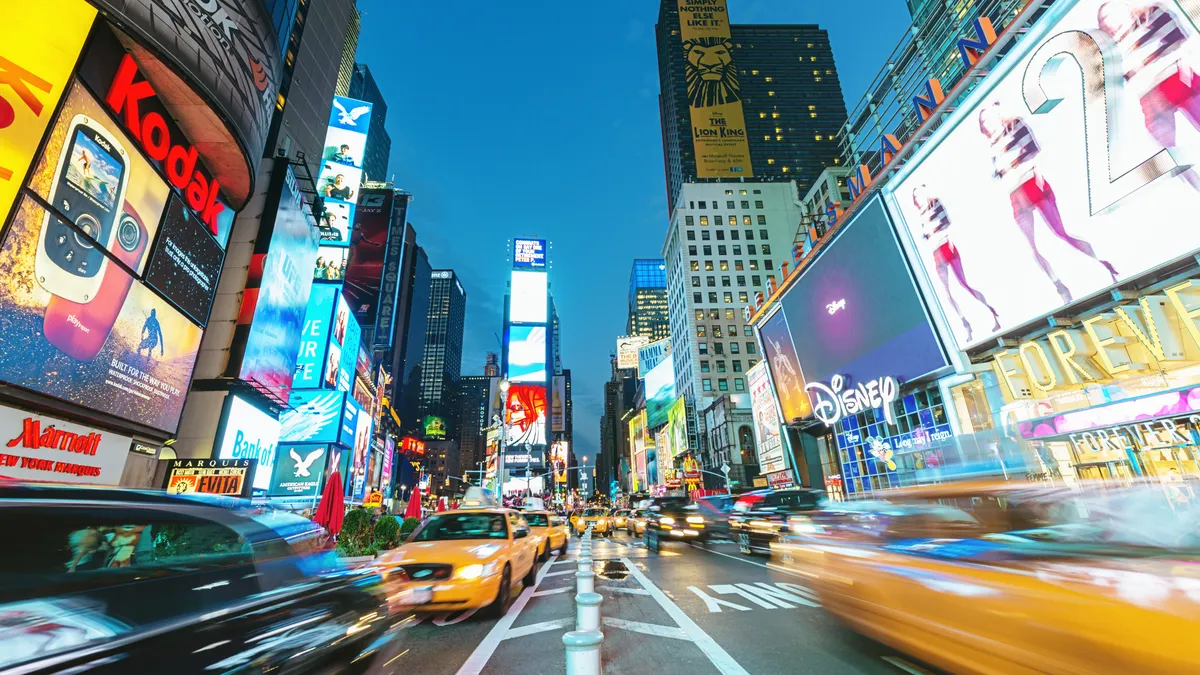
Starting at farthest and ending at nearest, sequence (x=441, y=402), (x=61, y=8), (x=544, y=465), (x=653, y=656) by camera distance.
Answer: (x=441, y=402), (x=544, y=465), (x=61, y=8), (x=653, y=656)

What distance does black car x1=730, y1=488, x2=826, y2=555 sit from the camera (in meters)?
12.9

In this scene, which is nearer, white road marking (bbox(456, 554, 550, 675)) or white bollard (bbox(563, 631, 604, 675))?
white bollard (bbox(563, 631, 604, 675))

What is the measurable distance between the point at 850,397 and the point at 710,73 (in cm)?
4812

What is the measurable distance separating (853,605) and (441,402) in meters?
196

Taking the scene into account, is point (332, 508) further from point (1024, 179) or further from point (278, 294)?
point (1024, 179)

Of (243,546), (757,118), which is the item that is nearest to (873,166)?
(243,546)

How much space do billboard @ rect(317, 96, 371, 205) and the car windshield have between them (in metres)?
37.4

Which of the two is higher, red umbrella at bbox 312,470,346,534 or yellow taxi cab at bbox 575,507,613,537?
red umbrella at bbox 312,470,346,534

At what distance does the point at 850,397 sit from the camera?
2903 cm

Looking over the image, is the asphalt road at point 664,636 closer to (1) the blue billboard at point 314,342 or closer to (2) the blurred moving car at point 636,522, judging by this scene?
(2) the blurred moving car at point 636,522

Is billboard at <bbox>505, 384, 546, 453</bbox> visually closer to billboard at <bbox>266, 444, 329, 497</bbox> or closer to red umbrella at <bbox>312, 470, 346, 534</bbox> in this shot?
billboard at <bbox>266, 444, 329, 497</bbox>

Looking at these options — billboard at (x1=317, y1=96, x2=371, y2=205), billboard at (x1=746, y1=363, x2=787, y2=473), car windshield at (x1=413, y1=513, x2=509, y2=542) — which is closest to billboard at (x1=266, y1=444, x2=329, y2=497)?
billboard at (x1=317, y1=96, x2=371, y2=205)

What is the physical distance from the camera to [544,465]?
79.3 meters

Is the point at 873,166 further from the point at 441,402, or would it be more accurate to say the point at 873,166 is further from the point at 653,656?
the point at 441,402
